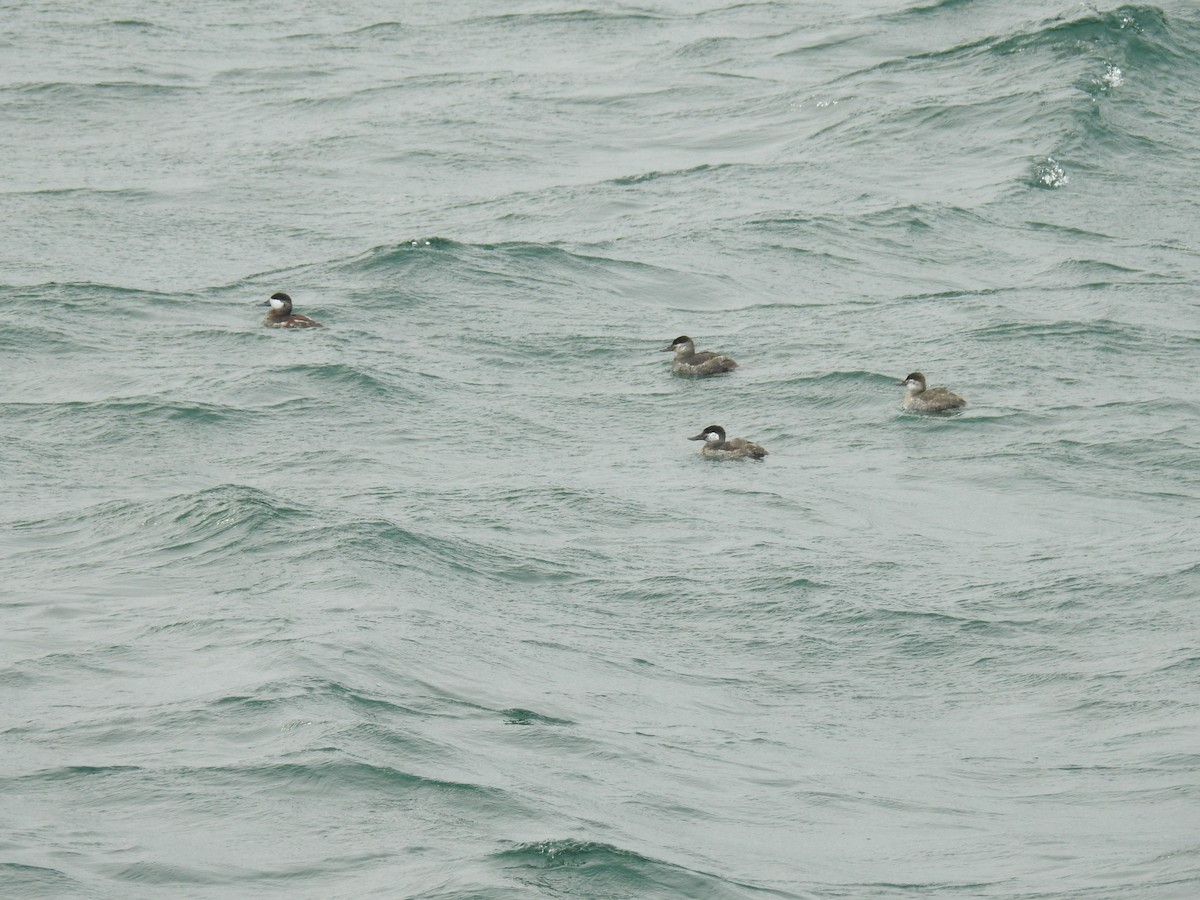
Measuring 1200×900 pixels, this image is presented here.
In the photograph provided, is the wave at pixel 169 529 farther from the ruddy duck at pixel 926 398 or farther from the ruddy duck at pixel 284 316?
the ruddy duck at pixel 926 398

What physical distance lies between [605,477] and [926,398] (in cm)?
335

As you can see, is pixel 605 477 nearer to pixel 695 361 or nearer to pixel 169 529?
pixel 695 361

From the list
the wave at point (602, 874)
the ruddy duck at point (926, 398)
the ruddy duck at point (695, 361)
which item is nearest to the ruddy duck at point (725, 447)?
the ruddy duck at point (926, 398)

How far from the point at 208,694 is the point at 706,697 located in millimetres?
3151

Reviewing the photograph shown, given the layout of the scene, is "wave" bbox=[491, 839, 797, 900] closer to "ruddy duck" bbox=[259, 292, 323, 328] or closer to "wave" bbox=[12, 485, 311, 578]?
"wave" bbox=[12, 485, 311, 578]

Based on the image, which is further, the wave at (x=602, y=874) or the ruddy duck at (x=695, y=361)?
the ruddy duck at (x=695, y=361)

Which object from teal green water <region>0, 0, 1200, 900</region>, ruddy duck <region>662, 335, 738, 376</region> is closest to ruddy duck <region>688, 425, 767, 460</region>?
teal green water <region>0, 0, 1200, 900</region>

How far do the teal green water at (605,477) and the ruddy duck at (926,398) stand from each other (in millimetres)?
130

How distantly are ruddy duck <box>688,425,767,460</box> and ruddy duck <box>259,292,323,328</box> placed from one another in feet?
17.4

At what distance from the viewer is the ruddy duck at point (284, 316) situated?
20562mm

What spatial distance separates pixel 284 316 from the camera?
20594mm

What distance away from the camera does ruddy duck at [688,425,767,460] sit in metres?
17.1

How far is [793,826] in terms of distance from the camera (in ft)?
35.3

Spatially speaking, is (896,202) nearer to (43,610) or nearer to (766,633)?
(766,633)
